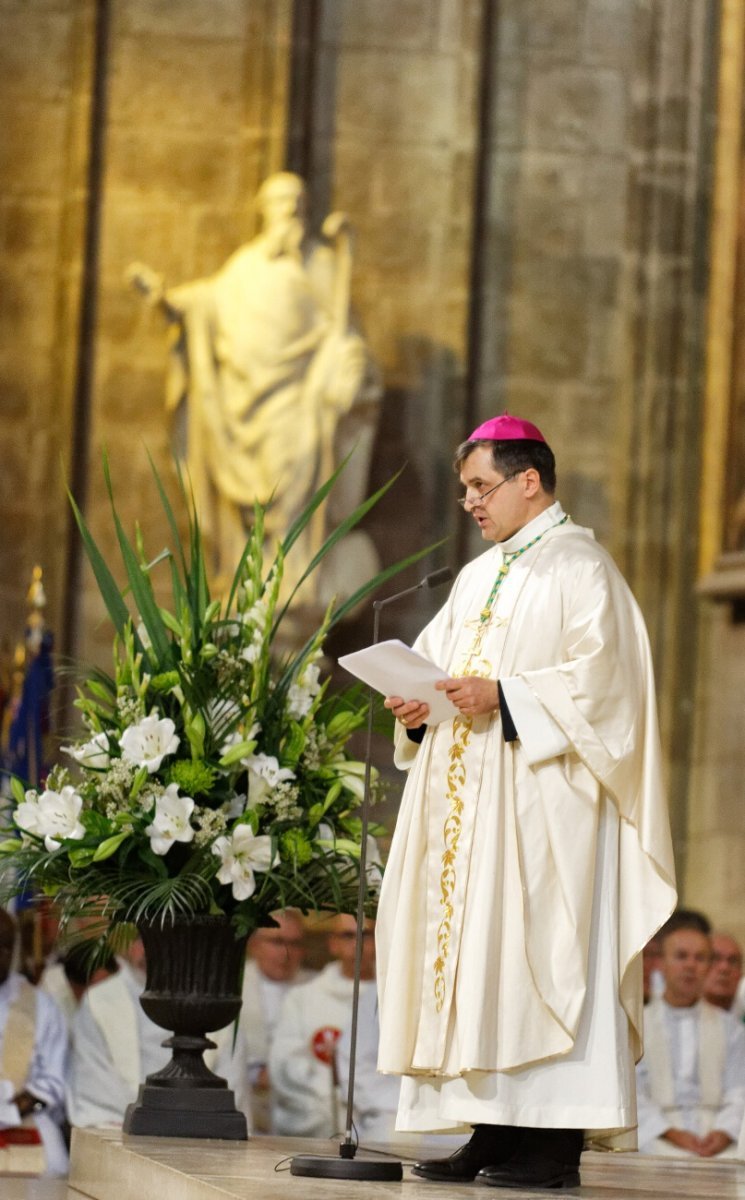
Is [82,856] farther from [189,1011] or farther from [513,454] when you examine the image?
[513,454]

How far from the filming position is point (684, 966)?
29.1 feet

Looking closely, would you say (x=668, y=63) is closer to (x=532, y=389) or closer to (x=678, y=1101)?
(x=532, y=389)

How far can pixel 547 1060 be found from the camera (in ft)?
14.7

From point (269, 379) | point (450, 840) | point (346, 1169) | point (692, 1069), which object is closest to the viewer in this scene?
point (346, 1169)

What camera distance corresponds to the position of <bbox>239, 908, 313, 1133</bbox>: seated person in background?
8.55 m

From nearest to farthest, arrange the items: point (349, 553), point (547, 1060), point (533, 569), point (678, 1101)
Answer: point (547, 1060) < point (533, 569) < point (678, 1101) < point (349, 553)

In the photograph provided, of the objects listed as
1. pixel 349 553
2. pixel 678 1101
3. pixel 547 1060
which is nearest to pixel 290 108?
pixel 349 553

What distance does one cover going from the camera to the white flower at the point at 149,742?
5.61 m

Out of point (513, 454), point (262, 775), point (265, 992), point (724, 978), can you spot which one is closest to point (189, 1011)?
point (262, 775)

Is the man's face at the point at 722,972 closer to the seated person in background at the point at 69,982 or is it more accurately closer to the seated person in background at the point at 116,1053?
the seated person in background at the point at 116,1053

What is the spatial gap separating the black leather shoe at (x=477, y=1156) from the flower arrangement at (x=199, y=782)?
1.15 m

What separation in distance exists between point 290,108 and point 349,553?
2.63 metres

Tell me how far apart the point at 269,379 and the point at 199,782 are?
218 inches

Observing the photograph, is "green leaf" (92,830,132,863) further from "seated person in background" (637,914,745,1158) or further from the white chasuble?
"seated person in background" (637,914,745,1158)
